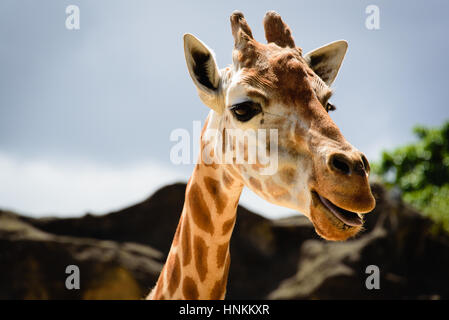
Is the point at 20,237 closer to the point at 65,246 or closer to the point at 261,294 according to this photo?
the point at 65,246

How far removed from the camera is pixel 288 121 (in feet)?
8.34

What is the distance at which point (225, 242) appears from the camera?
318cm

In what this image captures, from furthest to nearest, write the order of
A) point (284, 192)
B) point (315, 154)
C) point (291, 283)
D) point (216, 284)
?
point (291, 283) < point (216, 284) < point (284, 192) < point (315, 154)

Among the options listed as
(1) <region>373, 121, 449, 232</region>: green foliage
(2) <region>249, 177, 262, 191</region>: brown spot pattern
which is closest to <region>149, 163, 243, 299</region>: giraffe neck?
(2) <region>249, 177, 262, 191</region>: brown spot pattern

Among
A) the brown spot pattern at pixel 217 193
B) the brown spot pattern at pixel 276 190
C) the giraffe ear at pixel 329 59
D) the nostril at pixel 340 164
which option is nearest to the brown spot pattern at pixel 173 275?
the brown spot pattern at pixel 217 193

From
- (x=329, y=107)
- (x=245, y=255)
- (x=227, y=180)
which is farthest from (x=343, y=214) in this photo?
(x=245, y=255)

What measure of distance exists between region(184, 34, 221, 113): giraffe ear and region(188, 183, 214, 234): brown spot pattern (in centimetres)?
77

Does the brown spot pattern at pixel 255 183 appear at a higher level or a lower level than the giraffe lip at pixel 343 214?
higher

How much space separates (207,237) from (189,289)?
47cm

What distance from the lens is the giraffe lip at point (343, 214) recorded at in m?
2.18

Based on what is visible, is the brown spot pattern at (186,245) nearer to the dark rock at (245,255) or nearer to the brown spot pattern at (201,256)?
the brown spot pattern at (201,256)

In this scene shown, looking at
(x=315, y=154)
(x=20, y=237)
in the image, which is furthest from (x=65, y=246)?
(x=315, y=154)

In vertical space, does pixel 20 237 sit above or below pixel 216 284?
below

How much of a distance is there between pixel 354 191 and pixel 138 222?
8.70 meters
